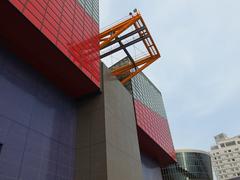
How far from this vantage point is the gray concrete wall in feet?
37.5

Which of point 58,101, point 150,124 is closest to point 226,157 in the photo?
point 150,124

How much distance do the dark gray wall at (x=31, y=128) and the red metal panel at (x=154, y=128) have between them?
11216mm

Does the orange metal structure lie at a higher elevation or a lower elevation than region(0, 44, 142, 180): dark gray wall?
higher

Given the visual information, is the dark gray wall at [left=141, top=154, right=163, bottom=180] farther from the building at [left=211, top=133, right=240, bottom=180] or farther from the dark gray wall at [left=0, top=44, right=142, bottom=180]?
the building at [left=211, top=133, right=240, bottom=180]

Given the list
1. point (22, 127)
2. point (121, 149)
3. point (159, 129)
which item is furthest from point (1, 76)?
point (159, 129)

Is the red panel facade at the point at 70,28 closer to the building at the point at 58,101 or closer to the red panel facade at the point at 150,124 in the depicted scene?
the building at the point at 58,101

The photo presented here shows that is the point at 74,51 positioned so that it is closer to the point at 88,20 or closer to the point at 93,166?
the point at 88,20

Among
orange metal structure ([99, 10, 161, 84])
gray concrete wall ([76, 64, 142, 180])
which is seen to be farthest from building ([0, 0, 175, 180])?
orange metal structure ([99, 10, 161, 84])

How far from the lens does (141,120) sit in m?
22.9

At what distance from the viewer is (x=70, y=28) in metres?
12.8

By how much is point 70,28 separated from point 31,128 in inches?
251

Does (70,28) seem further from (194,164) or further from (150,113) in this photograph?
(194,164)

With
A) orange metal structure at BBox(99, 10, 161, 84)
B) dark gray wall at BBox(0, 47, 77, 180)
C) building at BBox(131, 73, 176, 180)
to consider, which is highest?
orange metal structure at BBox(99, 10, 161, 84)

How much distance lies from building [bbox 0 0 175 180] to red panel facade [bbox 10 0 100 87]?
0.18ft
